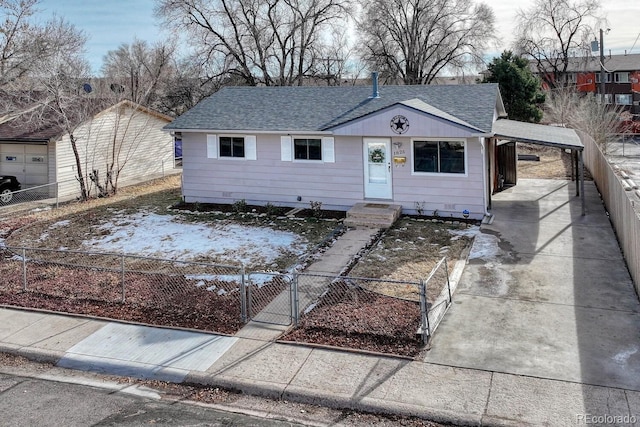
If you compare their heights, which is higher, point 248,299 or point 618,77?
point 618,77

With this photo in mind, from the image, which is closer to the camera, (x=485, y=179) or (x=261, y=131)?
(x=485, y=179)

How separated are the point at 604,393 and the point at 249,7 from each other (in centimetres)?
4010

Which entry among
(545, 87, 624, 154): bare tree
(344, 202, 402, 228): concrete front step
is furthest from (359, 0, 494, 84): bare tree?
(344, 202, 402, 228): concrete front step

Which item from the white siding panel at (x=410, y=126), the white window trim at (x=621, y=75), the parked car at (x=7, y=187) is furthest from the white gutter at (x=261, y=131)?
the white window trim at (x=621, y=75)

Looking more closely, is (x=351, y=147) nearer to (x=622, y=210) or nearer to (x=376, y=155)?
(x=376, y=155)

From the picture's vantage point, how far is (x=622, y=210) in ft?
38.8

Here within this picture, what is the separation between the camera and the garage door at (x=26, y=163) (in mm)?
22047

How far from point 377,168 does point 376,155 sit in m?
0.40

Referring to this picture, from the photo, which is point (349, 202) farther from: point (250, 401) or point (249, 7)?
point (249, 7)

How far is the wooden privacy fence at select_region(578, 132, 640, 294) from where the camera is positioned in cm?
956

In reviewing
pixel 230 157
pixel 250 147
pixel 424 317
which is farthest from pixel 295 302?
pixel 230 157

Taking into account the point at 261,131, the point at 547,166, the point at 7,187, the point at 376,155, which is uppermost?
the point at 261,131

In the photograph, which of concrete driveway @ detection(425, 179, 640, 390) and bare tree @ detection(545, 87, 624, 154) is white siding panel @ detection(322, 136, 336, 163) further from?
bare tree @ detection(545, 87, 624, 154)

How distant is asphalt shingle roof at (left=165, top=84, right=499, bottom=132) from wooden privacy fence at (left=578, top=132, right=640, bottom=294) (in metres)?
3.83
